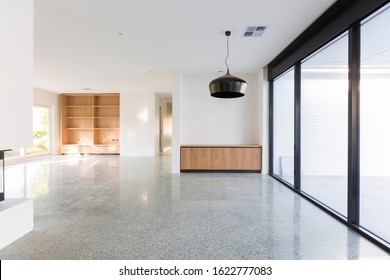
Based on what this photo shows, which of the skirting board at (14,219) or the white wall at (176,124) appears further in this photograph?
the white wall at (176,124)

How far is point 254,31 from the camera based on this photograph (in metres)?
4.05

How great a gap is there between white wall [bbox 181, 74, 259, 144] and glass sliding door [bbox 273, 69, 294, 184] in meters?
1.04

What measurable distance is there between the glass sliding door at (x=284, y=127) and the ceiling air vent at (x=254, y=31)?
145cm

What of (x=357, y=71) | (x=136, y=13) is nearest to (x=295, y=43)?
(x=357, y=71)

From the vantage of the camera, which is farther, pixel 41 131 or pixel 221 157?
pixel 41 131

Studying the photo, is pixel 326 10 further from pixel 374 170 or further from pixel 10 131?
pixel 10 131

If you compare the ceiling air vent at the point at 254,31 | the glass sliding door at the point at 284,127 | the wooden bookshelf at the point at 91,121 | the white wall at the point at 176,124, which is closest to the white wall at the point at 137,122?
the wooden bookshelf at the point at 91,121

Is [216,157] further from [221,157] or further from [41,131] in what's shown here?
[41,131]

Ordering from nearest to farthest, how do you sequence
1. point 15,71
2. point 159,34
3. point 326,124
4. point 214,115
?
point 15,71
point 326,124
point 159,34
point 214,115

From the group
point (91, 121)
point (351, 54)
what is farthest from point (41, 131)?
point (351, 54)

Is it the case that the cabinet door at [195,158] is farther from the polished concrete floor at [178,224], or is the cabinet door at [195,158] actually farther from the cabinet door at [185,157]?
the polished concrete floor at [178,224]

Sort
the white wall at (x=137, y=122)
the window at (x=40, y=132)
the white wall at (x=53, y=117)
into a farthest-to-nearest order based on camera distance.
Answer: the white wall at (x=137, y=122)
the white wall at (x=53, y=117)
the window at (x=40, y=132)

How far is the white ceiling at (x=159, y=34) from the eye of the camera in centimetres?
327

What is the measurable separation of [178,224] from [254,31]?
3665mm
